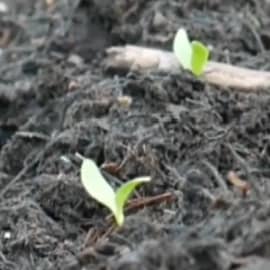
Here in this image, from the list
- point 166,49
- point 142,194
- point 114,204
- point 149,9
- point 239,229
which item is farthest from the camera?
point 149,9

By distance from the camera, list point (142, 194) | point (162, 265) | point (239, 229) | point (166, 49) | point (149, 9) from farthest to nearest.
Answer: point (149, 9) → point (166, 49) → point (142, 194) → point (239, 229) → point (162, 265)

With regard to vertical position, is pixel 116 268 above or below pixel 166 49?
below

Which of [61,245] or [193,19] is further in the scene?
[193,19]

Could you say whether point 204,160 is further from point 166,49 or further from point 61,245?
point 166,49

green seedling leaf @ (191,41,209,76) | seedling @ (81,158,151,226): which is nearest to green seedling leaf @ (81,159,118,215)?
seedling @ (81,158,151,226)

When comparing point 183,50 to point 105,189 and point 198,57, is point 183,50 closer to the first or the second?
point 198,57

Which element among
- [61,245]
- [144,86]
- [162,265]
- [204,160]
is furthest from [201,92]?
[162,265]
